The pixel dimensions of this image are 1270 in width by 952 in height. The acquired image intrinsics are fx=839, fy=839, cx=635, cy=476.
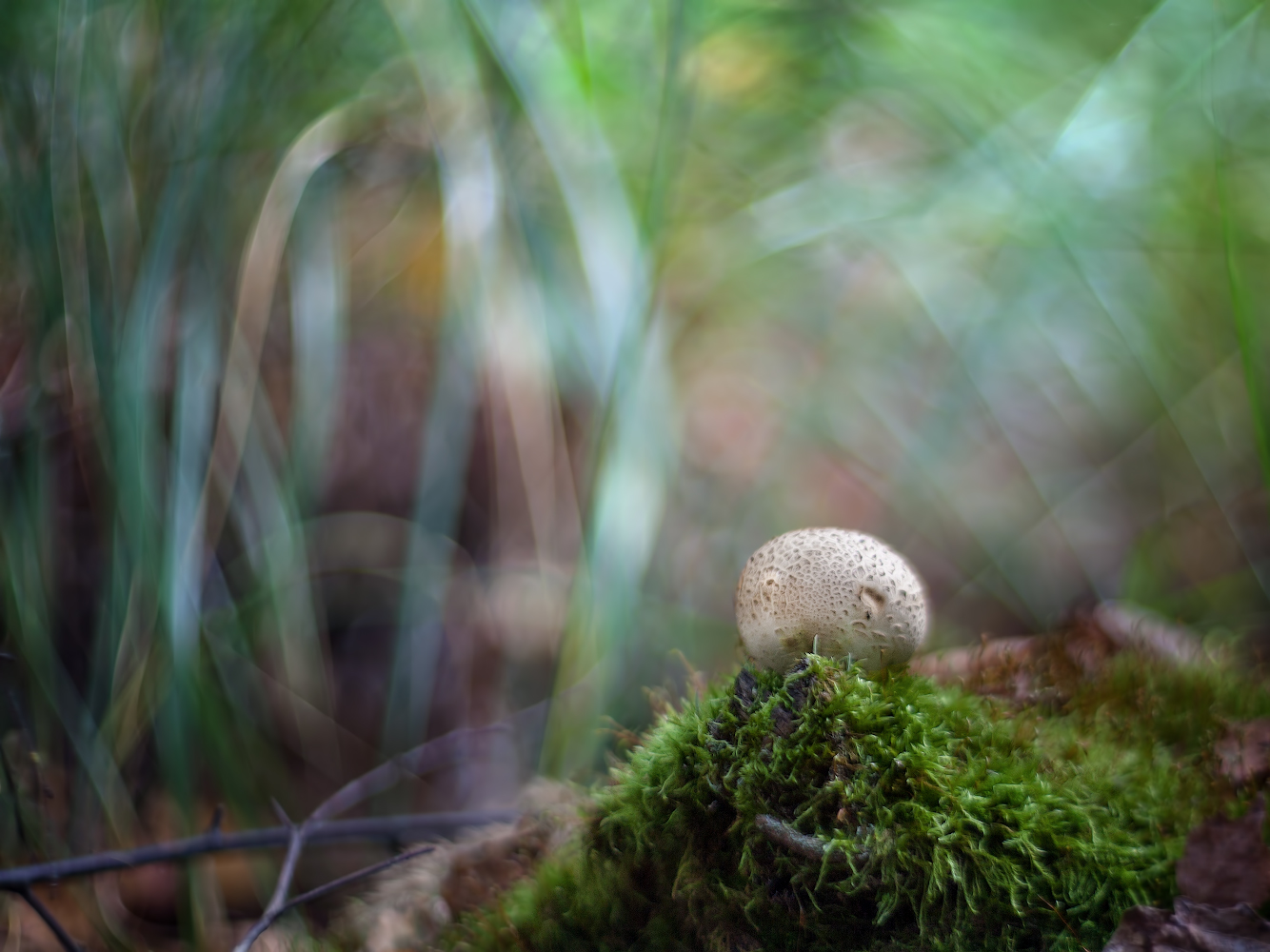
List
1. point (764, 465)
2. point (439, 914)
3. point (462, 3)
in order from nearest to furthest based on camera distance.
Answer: point (439, 914) < point (462, 3) < point (764, 465)

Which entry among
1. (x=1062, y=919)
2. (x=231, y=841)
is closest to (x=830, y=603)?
(x=1062, y=919)

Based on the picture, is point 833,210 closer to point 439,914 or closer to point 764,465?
point 764,465

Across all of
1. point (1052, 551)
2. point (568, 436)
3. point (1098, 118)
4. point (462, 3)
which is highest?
point (462, 3)

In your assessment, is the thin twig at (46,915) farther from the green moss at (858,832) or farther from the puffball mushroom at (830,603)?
the puffball mushroom at (830,603)

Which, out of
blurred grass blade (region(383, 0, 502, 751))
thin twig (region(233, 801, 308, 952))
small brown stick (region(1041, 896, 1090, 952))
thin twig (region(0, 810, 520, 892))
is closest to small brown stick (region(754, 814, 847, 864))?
small brown stick (region(1041, 896, 1090, 952))

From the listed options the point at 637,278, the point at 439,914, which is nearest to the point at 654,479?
the point at 637,278


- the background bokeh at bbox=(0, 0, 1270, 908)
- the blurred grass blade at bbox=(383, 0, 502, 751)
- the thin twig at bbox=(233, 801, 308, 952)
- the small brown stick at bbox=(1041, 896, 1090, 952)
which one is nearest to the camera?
the small brown stick at bbox=(1041, 896, 1090, 952)

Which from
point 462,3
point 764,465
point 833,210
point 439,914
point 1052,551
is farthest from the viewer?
point 1052,551

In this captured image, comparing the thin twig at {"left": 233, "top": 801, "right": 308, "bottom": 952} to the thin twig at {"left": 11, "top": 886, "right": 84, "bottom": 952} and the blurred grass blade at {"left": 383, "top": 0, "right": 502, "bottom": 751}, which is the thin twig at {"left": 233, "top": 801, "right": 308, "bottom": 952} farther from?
the blurred grass blade at {"left": 383, "top": 0, "right": 502, "bottom": 751}
